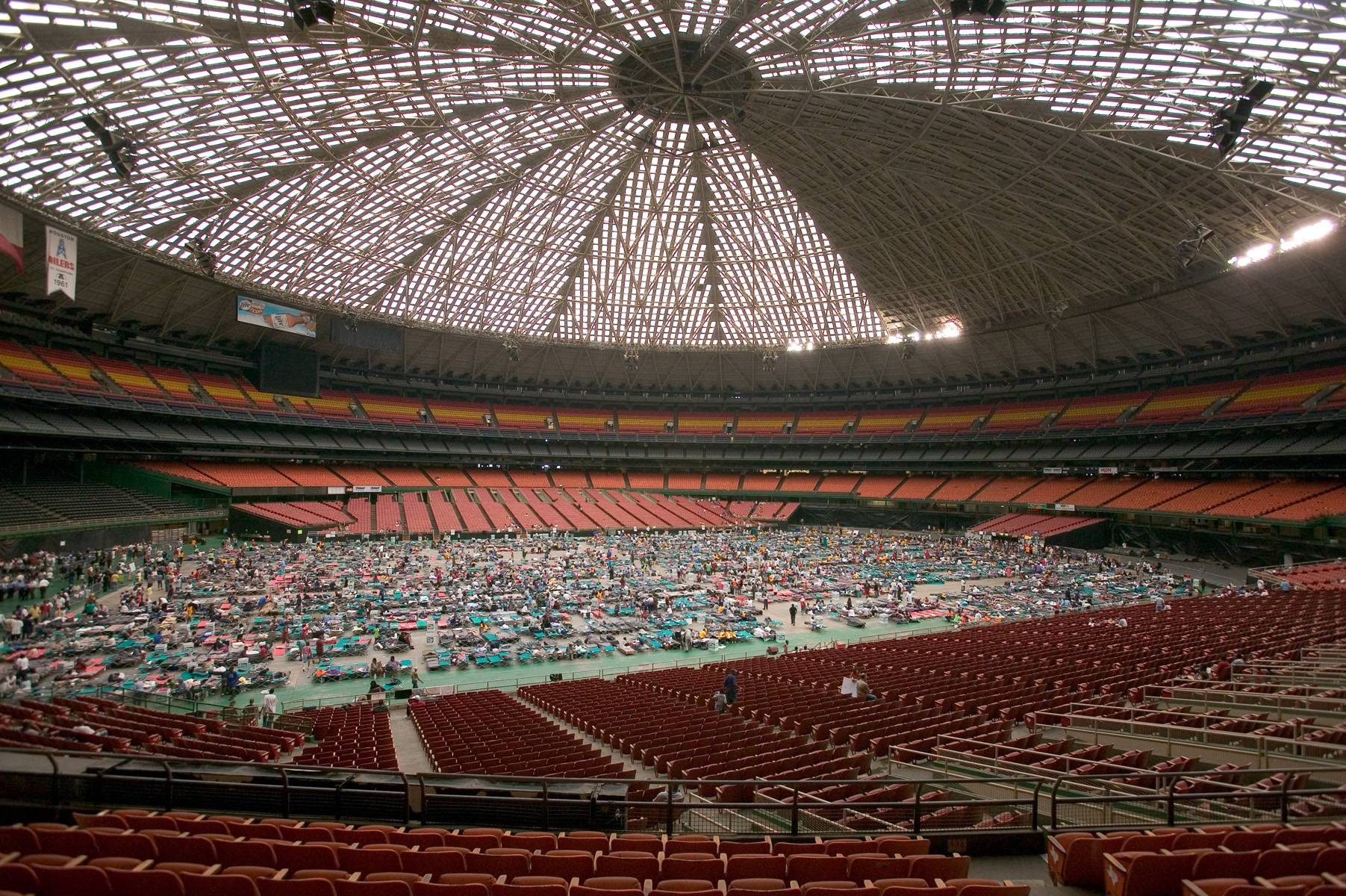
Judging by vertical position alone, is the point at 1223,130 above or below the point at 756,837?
above

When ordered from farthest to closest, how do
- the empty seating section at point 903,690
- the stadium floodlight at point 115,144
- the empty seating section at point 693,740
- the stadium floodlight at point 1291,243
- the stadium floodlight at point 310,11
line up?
the stadium floodlight at point 1291,243, the stadium floodlight at point 115,144, the stadium floodlight at point 310,11, the empty seating section at point 903,690, the empty seating section at point 693,740

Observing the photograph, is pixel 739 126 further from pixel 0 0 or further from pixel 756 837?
pixel 756 837

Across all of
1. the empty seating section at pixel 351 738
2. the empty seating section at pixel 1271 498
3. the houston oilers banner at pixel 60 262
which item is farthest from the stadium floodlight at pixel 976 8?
the empty seating section at pixel 1271 498

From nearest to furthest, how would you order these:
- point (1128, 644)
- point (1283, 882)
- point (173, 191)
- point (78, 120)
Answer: point (1283, 882)
point (1128, 644)
point (78, 120)
point (173, 191)

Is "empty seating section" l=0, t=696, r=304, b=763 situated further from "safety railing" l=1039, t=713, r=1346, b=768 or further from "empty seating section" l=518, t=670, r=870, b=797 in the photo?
"safety railing" l=1039, t=713, r=1346, b=768

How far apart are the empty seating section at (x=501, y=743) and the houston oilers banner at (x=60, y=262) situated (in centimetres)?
3081

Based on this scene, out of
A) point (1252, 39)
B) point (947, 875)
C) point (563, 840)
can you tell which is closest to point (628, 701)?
point (563, 840)

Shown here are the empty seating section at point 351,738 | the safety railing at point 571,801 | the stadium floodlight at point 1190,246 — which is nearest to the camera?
the safety railing at point 571,801

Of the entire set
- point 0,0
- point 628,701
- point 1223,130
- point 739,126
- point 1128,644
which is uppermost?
point 739,126

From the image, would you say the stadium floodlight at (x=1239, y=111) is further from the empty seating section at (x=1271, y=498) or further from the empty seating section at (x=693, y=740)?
the empty seating section at (x=1271, y=498)

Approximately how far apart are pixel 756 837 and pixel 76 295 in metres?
64.7

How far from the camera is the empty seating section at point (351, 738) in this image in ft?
39.5

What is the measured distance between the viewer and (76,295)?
49719 mm

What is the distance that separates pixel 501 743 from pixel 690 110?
121 feet
